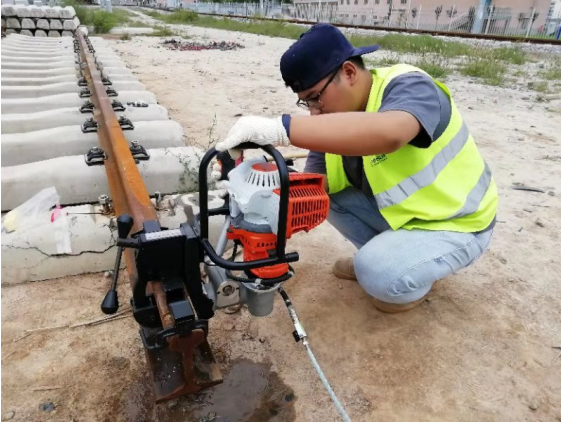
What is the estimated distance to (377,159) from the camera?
1988mm

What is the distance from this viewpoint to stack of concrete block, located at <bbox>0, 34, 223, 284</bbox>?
7.97 feet

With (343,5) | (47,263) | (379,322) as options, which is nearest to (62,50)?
(47,263)

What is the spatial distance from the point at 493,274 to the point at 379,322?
0.93 m

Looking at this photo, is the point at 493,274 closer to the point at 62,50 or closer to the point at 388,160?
the point at 388,160

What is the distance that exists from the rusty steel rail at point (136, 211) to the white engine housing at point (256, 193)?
419mm

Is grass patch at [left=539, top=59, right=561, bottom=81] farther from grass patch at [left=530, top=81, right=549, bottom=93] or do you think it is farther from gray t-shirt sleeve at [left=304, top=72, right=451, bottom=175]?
gray t-shirt sleeve at [left=304, top=72, right=451, bottom=175]

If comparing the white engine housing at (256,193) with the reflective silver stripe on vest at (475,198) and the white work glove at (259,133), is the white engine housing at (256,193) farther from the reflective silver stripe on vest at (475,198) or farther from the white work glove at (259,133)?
the reflective silver stripe on vest at (475,198)

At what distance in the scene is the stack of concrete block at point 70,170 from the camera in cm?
243

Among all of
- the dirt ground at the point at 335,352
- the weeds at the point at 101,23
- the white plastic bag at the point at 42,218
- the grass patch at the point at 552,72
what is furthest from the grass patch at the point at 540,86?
the weeds at the point at 101,23

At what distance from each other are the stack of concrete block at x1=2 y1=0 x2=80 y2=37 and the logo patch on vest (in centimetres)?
1277

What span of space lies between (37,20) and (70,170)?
37.9 ft

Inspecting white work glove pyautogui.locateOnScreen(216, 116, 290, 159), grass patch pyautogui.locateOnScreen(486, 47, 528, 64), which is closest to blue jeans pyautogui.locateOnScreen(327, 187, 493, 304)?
white work glove pyautogui.locateOnScreen(216, 116, 290, 159)

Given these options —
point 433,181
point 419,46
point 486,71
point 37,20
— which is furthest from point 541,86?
point 37,20

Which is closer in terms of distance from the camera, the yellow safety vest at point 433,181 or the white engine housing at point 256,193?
the white engine housing at point 256,193
